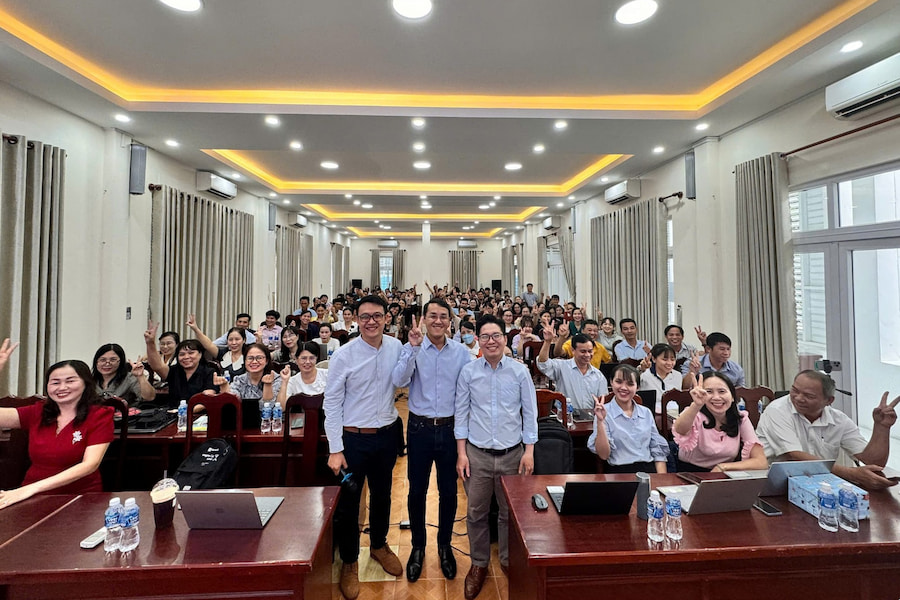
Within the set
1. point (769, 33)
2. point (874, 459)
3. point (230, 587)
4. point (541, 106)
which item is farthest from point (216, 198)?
point (874, 459)

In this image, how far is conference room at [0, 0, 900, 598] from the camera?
278 cm

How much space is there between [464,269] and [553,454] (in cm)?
1370

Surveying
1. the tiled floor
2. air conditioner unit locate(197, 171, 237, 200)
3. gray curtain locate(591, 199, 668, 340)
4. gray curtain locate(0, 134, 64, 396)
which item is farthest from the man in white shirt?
air conditioner unit locate(197, 171, 237, 200)

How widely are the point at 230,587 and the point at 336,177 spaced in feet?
22.2

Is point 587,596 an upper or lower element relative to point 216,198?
lower

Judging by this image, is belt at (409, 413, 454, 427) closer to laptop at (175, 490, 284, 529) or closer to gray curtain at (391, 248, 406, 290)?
laptop at (175, 490, 284, 529)

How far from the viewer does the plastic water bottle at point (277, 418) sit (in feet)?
9.27

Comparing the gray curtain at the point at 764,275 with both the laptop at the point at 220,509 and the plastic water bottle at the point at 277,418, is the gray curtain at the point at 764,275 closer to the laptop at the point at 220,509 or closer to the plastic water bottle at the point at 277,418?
the plastic water bottle at the point at 277,418

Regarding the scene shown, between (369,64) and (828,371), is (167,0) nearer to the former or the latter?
(369,64)

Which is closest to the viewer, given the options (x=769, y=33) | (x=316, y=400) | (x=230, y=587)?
(x=230, y=587)

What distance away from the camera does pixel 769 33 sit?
302 centimetres

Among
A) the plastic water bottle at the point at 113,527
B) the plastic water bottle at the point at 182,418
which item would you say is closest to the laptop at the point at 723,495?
the plastic water bottle at the point at 113,527

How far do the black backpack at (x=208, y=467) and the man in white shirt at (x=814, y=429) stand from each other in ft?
9.72

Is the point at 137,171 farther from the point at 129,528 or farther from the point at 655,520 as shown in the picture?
the point at 655,520
